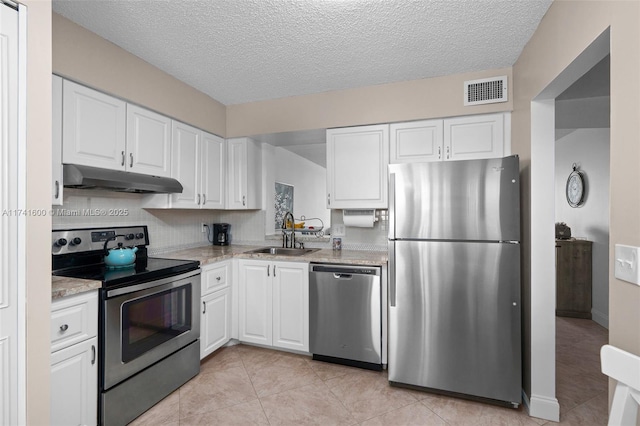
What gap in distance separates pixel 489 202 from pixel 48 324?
2.40 metres

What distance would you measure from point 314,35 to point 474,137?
1.53 m

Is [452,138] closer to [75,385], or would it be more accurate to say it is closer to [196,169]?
[196,169]

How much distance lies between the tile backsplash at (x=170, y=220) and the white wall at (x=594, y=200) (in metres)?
2.76

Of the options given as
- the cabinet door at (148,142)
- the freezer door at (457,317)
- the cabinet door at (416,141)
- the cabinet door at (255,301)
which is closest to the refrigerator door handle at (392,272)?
the freezer door at (457,317)

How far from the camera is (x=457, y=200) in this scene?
2158mm

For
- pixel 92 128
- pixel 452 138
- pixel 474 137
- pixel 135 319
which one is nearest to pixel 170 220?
pixel 92 128

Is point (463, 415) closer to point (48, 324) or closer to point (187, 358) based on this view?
point (187, 358)

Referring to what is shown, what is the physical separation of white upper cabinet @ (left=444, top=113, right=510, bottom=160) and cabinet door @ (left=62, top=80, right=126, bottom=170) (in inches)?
100

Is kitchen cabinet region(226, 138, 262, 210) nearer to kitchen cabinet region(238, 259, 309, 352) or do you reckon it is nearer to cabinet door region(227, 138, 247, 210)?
cabinet door region(227, 138, 247, 210)

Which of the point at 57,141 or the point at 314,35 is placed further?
the point at 314,35

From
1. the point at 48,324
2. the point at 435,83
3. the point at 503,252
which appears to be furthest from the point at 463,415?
the point at 435,83

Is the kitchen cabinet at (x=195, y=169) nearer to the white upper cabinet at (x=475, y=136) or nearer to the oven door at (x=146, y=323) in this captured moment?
the oven door at (x=146, y=323)

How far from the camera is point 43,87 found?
1.27 meters

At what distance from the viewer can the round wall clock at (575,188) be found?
4129mm
